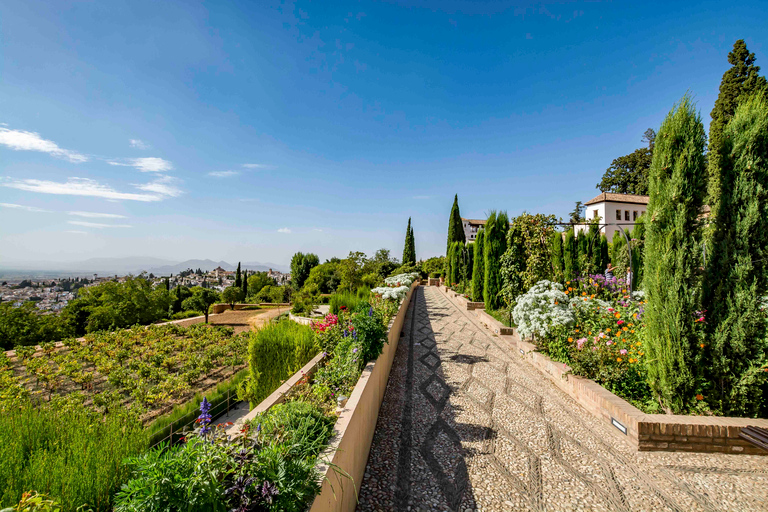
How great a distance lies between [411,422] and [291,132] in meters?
11.0

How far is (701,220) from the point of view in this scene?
3240 millimetres

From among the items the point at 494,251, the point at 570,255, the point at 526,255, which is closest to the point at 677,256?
the point at 526,255

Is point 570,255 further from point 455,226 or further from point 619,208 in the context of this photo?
point 619,208

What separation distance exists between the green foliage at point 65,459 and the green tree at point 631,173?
41995 millimetres

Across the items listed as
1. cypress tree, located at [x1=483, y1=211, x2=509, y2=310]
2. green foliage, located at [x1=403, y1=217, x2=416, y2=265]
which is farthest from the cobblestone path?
green foliage, located at [x1=403, y1=217, x2=416, y2=265]

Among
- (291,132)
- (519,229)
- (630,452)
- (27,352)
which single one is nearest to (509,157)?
(519,229)

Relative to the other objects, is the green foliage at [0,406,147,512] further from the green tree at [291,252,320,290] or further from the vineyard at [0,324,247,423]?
→ the green tree at [291,252,320,290]

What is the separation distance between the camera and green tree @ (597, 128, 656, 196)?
32.9 meters

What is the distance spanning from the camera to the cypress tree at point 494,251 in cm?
980

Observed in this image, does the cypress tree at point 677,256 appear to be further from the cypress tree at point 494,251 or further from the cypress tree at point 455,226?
the cypress tree at point 455,226

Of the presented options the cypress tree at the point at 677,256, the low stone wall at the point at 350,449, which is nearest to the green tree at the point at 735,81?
the cypress tree at the point at 677,256

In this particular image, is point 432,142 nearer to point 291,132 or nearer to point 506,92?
point 506,92

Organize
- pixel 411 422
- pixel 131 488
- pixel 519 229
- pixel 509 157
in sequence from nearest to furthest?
pixel 131 488 < pixel 411 422 < pixel 519 229 < pixel 509 157

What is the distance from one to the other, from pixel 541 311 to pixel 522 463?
3.29 meters
